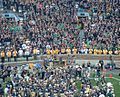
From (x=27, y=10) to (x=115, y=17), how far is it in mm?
7505

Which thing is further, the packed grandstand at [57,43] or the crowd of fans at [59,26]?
the crowd of fans at [59,26]

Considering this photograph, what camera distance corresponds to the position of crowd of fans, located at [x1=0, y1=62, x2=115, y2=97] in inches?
1526

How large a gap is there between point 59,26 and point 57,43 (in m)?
3.26

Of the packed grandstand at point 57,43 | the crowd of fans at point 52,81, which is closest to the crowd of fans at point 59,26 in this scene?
the packed grandstand at point 57,43

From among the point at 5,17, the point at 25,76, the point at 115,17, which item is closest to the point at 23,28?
the point at 5,17

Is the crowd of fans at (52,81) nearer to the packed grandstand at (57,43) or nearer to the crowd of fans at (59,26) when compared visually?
the packed grandstand at (57,43)

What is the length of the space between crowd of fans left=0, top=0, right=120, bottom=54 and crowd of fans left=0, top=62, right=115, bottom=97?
464 centimetres

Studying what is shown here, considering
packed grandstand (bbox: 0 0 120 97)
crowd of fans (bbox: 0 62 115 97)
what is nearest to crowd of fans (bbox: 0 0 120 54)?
packed grandstand (bbox: 0 0 120 97)

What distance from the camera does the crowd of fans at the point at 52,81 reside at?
38750 mm

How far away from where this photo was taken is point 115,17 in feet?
187

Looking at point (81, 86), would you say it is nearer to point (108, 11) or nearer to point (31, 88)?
point (31, 88)

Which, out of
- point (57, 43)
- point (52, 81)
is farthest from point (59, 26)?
point (52, 81)

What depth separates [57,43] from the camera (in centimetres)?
5156

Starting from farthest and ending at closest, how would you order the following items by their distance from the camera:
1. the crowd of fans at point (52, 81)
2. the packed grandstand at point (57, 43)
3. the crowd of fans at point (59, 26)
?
the crowd of fans at point (59, 26), the packed grandstand at point (57, 43), the crowd of fans at point (52, 81)
